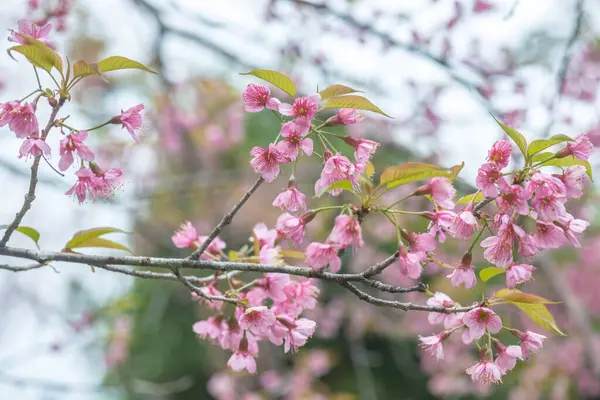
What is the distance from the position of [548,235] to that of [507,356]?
21 centimetres

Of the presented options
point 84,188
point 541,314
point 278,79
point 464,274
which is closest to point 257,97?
point 278,79

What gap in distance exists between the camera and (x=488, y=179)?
81cm

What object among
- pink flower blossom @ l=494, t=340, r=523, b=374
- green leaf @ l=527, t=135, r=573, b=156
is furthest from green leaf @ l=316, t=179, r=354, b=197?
pink flower blossom @ l=494, t=340, r=523, b=374

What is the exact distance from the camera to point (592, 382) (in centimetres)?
441

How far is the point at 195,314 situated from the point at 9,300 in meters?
1.76

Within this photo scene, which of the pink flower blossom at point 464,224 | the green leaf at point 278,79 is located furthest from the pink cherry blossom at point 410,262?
the green leaf at point 278,79

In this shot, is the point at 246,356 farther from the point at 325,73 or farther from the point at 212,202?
the point at 212,202

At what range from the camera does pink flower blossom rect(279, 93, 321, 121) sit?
2.74 feet

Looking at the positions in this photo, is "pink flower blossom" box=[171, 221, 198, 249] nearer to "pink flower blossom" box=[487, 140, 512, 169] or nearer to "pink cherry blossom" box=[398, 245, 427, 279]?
"pink cherry blossom" box=[398, 245, 427, 279]

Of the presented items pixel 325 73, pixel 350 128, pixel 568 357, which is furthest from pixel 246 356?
pixel 568 357

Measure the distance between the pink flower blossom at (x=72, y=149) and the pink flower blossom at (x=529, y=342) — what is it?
730 millimetres

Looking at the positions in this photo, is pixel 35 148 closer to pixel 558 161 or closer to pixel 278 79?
pixel 278 79

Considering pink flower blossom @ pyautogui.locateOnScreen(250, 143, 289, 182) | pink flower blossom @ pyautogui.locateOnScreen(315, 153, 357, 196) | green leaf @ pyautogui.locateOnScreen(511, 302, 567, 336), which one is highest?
pink flower blossom @ pyautogui.locateOnScreen(250, 143, 289, 182)

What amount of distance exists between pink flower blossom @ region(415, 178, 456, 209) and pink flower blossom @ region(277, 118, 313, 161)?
18 cm
